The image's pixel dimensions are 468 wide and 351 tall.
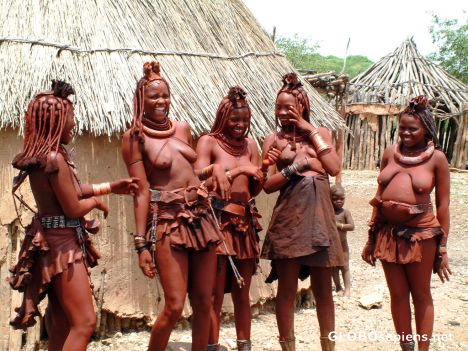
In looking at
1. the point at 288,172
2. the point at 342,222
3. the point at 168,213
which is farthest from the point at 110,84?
the point at 342,222

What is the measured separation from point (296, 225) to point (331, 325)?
2.28 feet

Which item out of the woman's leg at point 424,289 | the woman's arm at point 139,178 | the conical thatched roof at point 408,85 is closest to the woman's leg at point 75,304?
the woman's arm at point 139,178

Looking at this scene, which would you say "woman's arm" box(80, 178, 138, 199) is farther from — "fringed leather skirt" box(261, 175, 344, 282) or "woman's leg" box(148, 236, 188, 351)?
"fringed leather skirt" box(261, 175, 344, 282)

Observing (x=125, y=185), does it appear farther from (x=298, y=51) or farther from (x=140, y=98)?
(x=298, y=51)

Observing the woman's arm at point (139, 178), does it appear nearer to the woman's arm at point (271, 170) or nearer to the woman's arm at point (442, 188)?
the woman's arm at point (271, 170)

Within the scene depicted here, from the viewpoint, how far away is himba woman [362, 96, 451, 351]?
4.15 m

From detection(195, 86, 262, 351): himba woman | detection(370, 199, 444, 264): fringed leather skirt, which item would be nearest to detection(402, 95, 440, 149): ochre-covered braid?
detection(370, 199, 444, 264): fringed leather skirt

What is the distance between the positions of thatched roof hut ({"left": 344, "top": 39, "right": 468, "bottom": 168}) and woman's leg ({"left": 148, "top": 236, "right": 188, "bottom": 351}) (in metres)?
14.5

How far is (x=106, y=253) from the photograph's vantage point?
4973 mm

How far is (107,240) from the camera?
4.98 m

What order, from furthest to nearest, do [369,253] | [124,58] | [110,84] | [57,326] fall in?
[124,58], [110,84], [369,253], [57,326]

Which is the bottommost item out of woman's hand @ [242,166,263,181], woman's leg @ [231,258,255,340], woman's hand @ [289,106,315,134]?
woman's leg @ [231,258,255,340]

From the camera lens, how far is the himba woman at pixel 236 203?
13.6 feet

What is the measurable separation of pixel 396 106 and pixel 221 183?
1431cm
